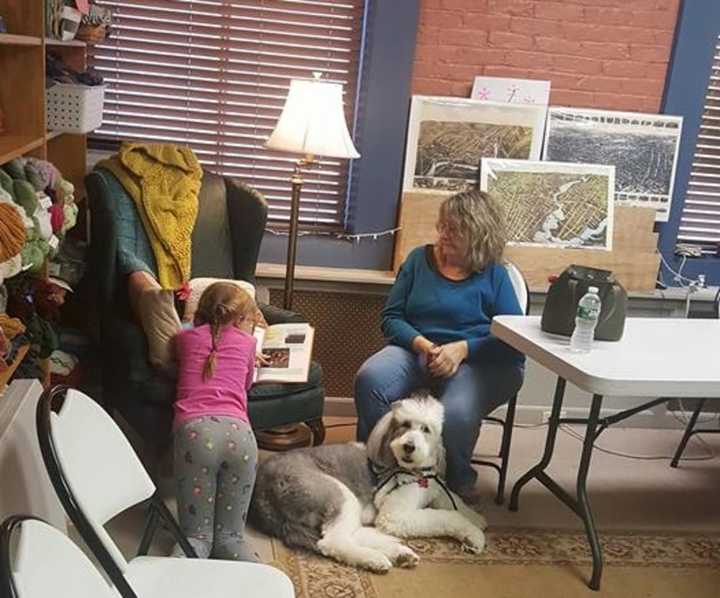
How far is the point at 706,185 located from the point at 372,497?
89.8 inches

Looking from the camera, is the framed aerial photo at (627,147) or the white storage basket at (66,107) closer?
the white storage basket at (66,107)

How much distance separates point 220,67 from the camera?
3.31 metres

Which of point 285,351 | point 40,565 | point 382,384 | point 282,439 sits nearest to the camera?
point 40,565

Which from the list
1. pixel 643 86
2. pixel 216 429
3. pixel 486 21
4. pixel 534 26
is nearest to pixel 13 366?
pixel 216 429

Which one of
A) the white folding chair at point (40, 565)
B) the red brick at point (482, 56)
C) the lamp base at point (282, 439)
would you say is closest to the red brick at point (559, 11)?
the red brick at point (482, 56)

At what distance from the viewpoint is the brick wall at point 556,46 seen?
329 cm

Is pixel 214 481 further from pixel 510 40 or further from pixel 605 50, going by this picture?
pixel 605 50

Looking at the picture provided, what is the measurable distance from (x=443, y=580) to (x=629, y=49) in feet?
7.55

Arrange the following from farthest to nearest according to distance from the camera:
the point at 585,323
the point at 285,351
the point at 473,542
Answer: the point at 285,351, the point at 473,542, the point at 585,323

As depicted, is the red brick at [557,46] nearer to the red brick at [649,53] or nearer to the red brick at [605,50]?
the red brick at [605,50]

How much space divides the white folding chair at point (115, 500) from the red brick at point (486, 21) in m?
2.33

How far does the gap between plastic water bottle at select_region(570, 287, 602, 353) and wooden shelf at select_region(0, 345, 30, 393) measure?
5.05 feet

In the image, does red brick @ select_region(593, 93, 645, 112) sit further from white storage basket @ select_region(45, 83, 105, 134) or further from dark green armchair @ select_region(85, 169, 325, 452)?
white storage basket @ select_region(45, 83, 105, 134)

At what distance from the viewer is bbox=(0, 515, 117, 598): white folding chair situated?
1016 millimetres
